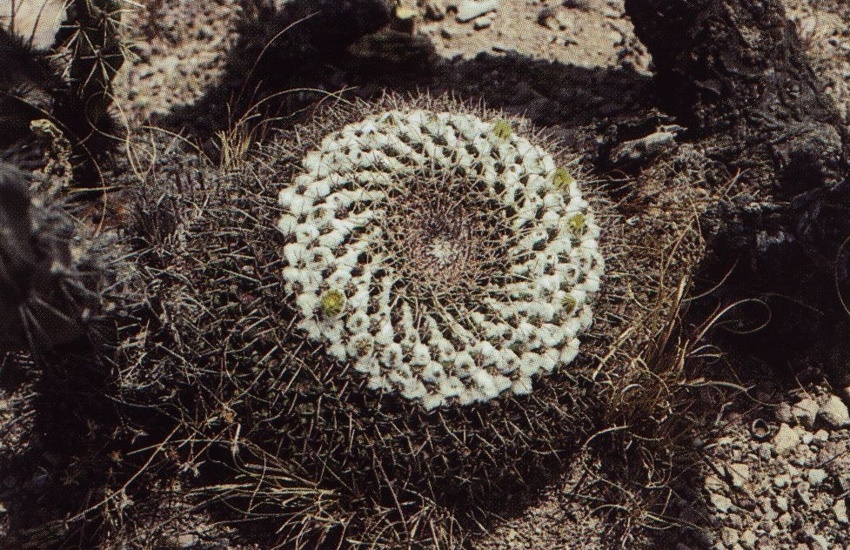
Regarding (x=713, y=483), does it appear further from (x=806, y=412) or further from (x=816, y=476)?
(x=806, y=412)

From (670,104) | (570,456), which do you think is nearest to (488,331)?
(570,456)

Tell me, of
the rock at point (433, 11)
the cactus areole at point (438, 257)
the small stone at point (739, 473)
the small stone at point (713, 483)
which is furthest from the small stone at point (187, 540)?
the rock at point (433, 11)

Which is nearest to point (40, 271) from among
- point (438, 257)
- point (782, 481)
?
point (438, 257)

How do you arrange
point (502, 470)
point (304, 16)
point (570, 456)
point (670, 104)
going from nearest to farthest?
point (502, 470) → point (570, 456) → point (670, 104) → point (304, 16)

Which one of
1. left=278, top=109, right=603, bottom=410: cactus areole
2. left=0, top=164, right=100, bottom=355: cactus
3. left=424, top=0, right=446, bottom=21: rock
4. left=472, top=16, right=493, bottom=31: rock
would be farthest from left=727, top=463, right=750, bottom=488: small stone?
left=424, top=0, right=446, bottom=21: rock

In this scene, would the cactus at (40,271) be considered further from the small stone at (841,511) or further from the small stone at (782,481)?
the small stone at (841,511)

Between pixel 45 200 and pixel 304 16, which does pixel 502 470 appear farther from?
pixel 304 16

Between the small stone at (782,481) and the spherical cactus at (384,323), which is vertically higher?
the spherical cactus at (384,323)
